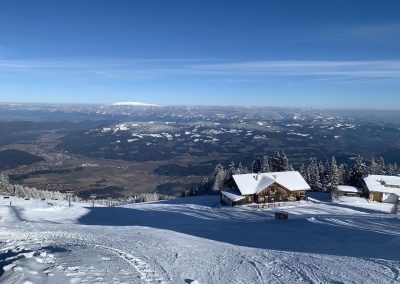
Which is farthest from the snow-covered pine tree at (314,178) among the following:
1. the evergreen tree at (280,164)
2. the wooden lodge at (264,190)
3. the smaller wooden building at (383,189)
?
the wooden lodge at (264,190)

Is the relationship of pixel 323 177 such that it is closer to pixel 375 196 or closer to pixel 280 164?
pixel 280 164

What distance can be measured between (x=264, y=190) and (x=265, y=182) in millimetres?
1330

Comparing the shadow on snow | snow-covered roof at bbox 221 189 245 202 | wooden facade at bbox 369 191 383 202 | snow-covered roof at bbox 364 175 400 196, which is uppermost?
the shadow on snow

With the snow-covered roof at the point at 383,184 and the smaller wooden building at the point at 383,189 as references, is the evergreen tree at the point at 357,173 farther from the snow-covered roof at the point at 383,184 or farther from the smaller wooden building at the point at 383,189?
the smaller wooden building at the point at 383,189

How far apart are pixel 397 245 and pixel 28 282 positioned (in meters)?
20.3

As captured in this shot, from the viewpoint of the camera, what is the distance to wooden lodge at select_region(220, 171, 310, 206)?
5628cm

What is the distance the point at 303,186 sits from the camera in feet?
194

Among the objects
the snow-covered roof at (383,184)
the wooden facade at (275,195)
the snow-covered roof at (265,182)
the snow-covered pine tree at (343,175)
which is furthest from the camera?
the snow-covered pine tree at (343,175)

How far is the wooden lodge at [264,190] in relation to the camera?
56281mm

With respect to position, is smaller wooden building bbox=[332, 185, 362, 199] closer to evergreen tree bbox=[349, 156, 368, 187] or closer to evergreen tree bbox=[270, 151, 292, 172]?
evergreen tree bbox=[349, 156, 368, 187]

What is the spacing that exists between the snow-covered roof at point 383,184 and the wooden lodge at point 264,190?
34.9 feet

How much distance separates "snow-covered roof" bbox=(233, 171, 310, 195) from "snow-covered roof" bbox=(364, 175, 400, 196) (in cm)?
1039

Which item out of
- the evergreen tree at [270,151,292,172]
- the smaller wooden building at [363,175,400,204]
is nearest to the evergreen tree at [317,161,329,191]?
the evergreen tree at [270,151,292,172]

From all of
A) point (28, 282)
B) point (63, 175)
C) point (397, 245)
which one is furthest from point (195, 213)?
point (63, 175)
